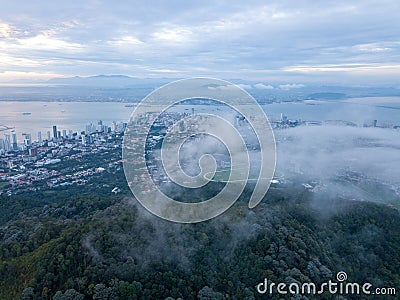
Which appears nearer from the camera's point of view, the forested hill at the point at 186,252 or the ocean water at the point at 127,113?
the forested hill at the point at 186,252

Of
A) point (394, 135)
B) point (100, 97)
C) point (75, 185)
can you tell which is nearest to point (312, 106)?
point (394, 135)

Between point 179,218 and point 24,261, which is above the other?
point 179,218

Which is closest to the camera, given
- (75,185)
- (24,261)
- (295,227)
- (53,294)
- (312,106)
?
(53,294)

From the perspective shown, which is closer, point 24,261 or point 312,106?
point 24,261

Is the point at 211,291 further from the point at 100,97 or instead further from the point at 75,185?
the point at 100,97

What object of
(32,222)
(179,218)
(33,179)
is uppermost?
(179,218)

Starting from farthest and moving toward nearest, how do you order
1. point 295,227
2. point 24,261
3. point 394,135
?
point 394,135, point 295,227, point 24,261
